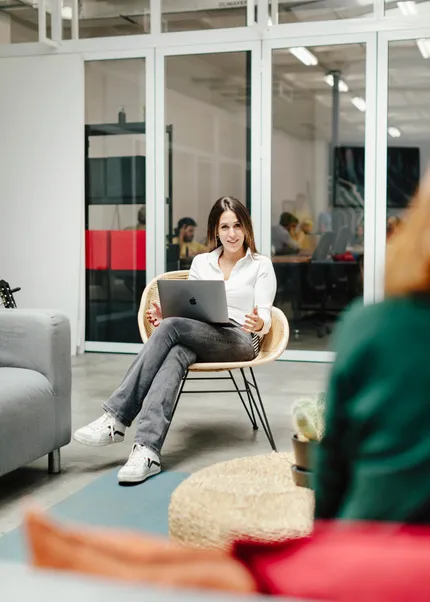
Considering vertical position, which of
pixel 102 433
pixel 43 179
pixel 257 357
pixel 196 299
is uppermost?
pixel 43 179

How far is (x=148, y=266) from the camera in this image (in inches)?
277

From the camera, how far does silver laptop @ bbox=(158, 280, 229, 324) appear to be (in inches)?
144

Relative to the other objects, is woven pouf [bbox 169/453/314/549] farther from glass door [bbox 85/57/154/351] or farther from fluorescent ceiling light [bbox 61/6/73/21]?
fluorescent ceiling light [bbox 61/6/73/21]

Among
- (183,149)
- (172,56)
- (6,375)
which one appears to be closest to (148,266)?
(183,149)

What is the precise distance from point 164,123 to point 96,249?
1.24 m

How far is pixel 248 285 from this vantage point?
3.99m

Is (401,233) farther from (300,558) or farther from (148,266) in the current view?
(148,266)

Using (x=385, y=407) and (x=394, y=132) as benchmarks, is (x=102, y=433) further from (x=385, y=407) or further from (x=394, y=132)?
(x=394, y=132)

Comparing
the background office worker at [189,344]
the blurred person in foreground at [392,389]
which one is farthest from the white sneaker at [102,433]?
the blurred person in foreground at [392,389]

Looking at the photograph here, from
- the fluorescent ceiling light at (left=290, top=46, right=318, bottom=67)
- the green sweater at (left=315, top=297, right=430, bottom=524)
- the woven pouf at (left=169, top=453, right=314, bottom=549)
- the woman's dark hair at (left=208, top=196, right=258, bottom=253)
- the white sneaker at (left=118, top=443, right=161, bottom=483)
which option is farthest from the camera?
the fluorescent ceiling light at (left=290, top=46, right=318, bottom=67)

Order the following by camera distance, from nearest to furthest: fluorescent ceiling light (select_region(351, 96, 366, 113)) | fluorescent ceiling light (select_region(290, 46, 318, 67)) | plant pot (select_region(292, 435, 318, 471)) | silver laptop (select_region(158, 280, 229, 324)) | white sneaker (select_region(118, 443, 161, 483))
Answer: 1. plant pot (select_region(292, 435, 318, 471))
2. white sneaker (select_region(118, 443, 161, 483))
3. silver laptop (select_region(158, 280, 229, 324))
4. fluorescent ceiling light (select_region(351, 96, 366, 113))
5. fluorescent ceiling light (select_region(290, 46, 318, 67))

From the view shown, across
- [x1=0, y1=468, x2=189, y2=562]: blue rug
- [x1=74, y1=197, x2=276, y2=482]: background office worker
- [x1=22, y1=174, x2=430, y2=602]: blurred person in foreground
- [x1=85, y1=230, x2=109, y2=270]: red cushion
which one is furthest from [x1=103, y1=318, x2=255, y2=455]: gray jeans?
[x1=85, y1=230, x2=109, y2=270]: red cushion

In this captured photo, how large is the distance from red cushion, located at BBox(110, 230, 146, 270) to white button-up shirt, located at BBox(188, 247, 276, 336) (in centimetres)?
305

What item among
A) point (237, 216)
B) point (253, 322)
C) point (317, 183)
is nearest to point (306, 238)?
point (317, 183)
